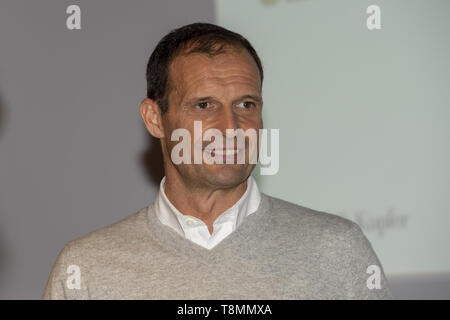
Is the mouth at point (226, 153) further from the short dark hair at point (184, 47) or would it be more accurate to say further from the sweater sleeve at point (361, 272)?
the sweater sleeve at point (361, 272)

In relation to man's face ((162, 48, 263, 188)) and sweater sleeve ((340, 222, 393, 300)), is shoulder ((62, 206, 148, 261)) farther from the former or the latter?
sweater sleeve ((340, 222, 393, 300))

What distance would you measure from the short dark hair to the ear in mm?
17

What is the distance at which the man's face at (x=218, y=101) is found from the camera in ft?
4.71

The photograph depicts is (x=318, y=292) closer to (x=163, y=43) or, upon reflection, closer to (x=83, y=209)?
(x=163, y=43)

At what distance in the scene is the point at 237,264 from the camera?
4.67 feet

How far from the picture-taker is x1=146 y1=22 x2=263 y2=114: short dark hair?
1.49 m

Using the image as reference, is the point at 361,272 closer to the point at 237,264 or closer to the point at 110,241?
the point at 237,264

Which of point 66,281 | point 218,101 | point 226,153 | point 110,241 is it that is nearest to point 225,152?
point 226,153

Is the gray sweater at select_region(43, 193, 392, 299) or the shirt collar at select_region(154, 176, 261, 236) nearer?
the gray sweater at select_region(43, 193, 392, 299)

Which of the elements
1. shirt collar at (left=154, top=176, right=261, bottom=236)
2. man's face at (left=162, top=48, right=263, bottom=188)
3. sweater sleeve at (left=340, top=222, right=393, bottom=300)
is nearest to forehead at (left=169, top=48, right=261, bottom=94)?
man's face at (left=162, top=48, right=263, bottom=188)

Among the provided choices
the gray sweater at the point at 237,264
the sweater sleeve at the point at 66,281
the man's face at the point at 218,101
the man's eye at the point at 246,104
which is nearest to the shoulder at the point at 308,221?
the gray sweater at the point at 237,264

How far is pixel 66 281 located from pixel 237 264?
39 cm
